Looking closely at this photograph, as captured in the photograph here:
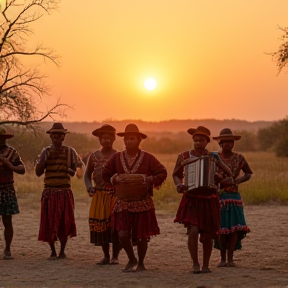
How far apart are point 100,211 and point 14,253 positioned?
217 centimetres

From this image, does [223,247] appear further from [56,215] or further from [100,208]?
[56,215]

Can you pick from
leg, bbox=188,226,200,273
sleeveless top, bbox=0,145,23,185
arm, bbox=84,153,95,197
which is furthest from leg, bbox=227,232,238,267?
sleeveless top, bbox=0,145,23,185

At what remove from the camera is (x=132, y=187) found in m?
10.5

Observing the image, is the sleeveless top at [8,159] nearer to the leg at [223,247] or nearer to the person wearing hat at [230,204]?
the person wearing hat at [230,204]

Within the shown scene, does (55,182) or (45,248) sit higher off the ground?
(55,182)

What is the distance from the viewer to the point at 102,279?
10008mm

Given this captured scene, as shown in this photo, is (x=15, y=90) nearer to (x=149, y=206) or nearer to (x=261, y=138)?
(x=149, y=206)

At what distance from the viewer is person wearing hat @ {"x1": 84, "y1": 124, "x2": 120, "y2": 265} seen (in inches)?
453

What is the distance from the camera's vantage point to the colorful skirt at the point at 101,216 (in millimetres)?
11484

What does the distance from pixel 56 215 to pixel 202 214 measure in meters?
2.69

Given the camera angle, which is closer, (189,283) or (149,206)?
(189,283)

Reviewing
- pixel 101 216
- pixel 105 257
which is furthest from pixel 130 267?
pixel 101 216

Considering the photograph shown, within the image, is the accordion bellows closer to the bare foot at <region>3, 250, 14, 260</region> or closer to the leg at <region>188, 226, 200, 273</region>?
the leg at <region>188, 226, 200, 273</region>

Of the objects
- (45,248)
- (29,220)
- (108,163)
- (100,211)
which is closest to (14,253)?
(45,248)
